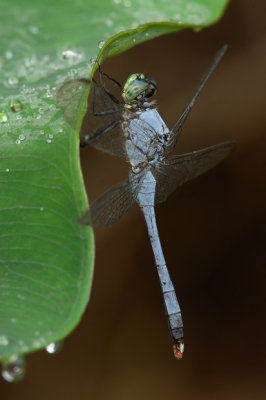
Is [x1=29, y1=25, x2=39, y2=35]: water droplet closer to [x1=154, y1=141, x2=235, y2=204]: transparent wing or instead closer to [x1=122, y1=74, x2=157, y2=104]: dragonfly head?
[x1=122, y1=74, x2=157, y2=104]: dragonfly head

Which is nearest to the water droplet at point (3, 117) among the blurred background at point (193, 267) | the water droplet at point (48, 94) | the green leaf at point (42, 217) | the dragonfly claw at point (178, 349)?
the green leaf at point (42, 217)

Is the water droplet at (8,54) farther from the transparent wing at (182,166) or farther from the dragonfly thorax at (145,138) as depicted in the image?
the transparent wing at (182,166)

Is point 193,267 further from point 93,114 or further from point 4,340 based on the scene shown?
point 4,340

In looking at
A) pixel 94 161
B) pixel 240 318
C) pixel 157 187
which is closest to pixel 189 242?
pixel 240 318

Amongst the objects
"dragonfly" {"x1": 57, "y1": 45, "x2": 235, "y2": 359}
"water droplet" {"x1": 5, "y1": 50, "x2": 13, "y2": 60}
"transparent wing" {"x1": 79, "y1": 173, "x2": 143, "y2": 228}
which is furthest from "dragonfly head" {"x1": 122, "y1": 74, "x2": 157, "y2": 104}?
"water droplet" {"x1": 5, "y1": 50, "x2": 13, "y2": 60}

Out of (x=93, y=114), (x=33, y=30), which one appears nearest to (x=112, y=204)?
(x=93, y=114)
